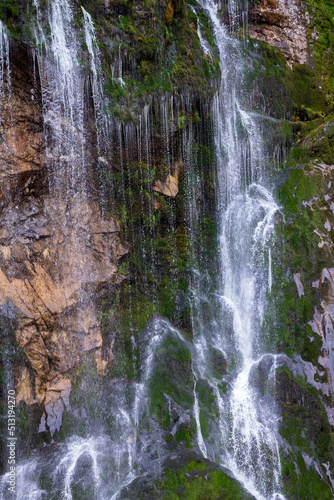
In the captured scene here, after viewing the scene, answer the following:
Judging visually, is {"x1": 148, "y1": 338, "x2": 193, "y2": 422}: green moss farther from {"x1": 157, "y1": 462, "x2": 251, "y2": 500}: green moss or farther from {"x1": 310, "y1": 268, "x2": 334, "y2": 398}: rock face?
{"x1": 310, "y1": 268, "x2": 334, "y2": 398}: rock face

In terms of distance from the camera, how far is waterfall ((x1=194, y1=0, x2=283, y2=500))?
7723mm

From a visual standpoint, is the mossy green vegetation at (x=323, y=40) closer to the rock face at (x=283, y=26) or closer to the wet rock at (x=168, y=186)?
the rock face at (x=283, y=26)

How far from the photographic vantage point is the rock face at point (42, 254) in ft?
25.2

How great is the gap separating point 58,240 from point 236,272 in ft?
13.1

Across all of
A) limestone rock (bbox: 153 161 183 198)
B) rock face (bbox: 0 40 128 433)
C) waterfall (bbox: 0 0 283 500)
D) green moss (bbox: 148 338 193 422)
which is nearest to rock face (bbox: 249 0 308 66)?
waterfall (bbox: 0 0 283 500)

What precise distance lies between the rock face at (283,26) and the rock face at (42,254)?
6.87 metres

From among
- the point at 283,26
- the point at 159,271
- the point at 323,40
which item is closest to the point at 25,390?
the point at 159,271

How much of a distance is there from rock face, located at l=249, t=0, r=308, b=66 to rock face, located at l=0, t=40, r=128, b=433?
271 inches

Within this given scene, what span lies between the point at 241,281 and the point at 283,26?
23.8 feet

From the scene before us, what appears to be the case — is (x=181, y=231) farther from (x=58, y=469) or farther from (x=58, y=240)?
(x=58, y=469)

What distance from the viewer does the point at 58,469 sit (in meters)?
7.32

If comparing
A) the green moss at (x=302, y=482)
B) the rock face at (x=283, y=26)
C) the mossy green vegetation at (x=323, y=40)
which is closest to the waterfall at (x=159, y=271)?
the green moss at (x=302, y=482)

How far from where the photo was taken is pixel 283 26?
11664mm

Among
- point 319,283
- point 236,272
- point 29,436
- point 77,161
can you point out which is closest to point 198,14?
point 77,161
